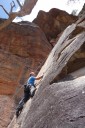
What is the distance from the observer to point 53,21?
94.1 ft

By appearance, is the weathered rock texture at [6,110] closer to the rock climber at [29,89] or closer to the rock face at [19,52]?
the rock face at [19,52]

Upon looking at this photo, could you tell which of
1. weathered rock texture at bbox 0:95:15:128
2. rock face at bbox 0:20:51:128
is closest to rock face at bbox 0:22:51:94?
rock face at bbox 0:20:51:128

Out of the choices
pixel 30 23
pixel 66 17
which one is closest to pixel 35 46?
pixel 30 23

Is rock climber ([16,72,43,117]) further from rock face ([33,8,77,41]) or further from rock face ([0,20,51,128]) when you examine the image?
rock face ([33,8,77,41])

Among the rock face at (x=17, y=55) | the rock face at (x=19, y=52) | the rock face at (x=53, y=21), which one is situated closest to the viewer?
the rock face at (x=17, y=55)

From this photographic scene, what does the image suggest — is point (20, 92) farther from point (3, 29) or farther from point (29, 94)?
point (29, 94)

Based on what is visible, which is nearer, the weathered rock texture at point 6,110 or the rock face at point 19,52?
the weathered rock texture at point 6,110

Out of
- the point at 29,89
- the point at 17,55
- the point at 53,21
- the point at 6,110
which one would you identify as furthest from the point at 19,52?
the point at 29,89

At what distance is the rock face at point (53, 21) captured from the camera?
92.9 ft

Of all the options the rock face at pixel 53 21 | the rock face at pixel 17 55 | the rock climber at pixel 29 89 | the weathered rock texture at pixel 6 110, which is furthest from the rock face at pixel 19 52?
the rock climber at pixel 29 89

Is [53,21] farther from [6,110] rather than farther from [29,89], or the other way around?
[29,89]

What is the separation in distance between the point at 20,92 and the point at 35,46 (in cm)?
446

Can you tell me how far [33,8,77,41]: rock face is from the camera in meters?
28.3

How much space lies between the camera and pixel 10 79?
897 inches
